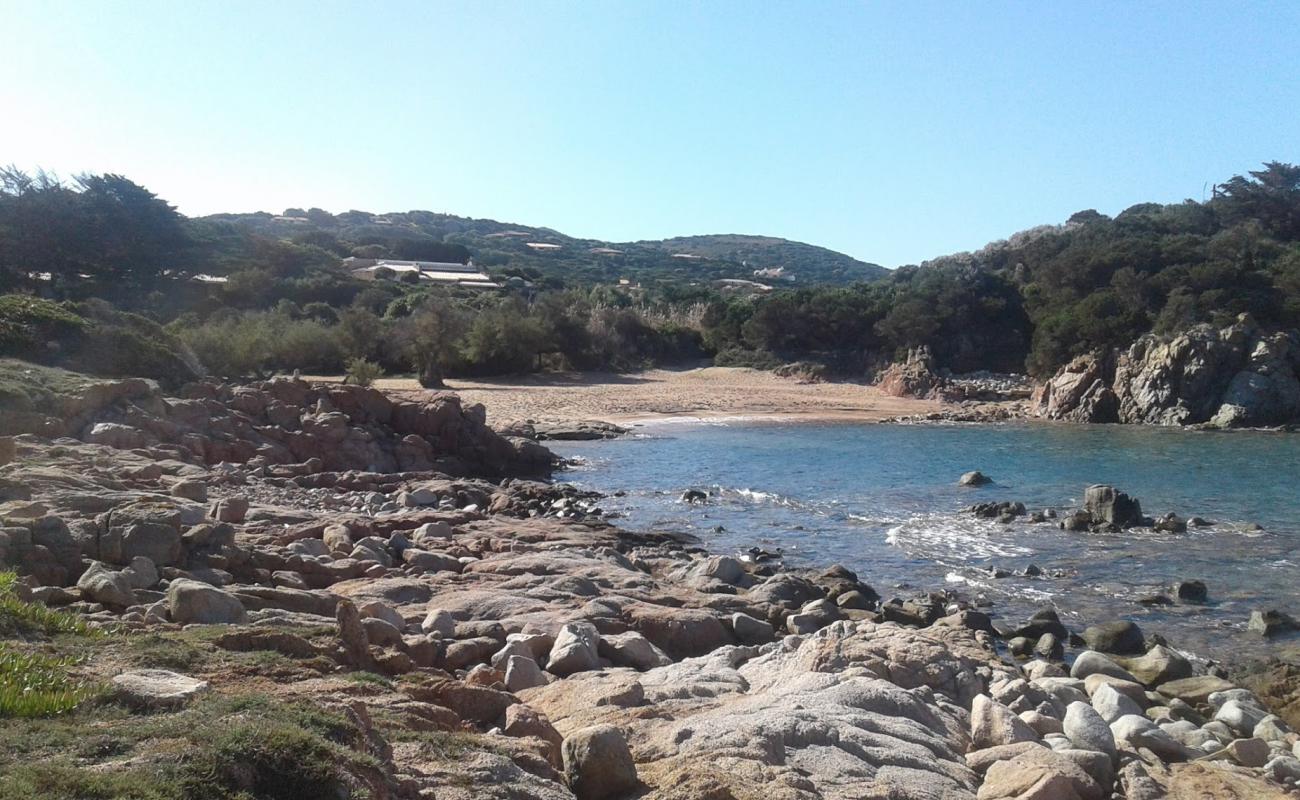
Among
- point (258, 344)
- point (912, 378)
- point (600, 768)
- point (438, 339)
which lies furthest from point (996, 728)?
point (912, 378)

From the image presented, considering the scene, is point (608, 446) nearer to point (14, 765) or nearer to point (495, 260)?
point (14, 765)

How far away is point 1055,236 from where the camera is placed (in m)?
68.0

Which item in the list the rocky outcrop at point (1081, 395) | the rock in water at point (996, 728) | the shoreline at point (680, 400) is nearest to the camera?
the rock in water at point (996, 728)

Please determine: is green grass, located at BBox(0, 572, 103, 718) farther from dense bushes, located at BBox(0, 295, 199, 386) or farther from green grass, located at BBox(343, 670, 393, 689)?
dense bushes, located at BBox(0, 295, 199, 386)

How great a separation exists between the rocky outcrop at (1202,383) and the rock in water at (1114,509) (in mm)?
21003

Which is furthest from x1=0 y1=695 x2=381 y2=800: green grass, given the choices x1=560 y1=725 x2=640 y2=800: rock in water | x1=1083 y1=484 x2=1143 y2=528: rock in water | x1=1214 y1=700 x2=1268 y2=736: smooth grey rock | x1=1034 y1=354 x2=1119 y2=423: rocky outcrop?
x1=1034 y1=354 x2=1119 y2=423: rocky outcrop

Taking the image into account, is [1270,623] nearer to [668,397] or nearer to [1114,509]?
[1114,509]

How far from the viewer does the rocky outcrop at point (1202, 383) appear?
36.2 m

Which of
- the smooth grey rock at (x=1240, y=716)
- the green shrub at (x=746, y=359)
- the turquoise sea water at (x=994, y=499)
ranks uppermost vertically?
the green shrub at (x=746, y=359)

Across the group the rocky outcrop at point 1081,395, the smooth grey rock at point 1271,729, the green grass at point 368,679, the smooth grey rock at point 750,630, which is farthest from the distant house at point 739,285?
the green grass at point 368,679

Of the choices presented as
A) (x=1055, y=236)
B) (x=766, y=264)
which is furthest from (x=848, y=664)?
(x=766, y=264)

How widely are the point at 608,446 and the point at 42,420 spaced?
17.1 metres

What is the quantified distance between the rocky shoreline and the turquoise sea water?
1.72m

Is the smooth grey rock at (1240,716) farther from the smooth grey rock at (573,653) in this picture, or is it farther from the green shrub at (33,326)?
the green shrub at (33,326)
